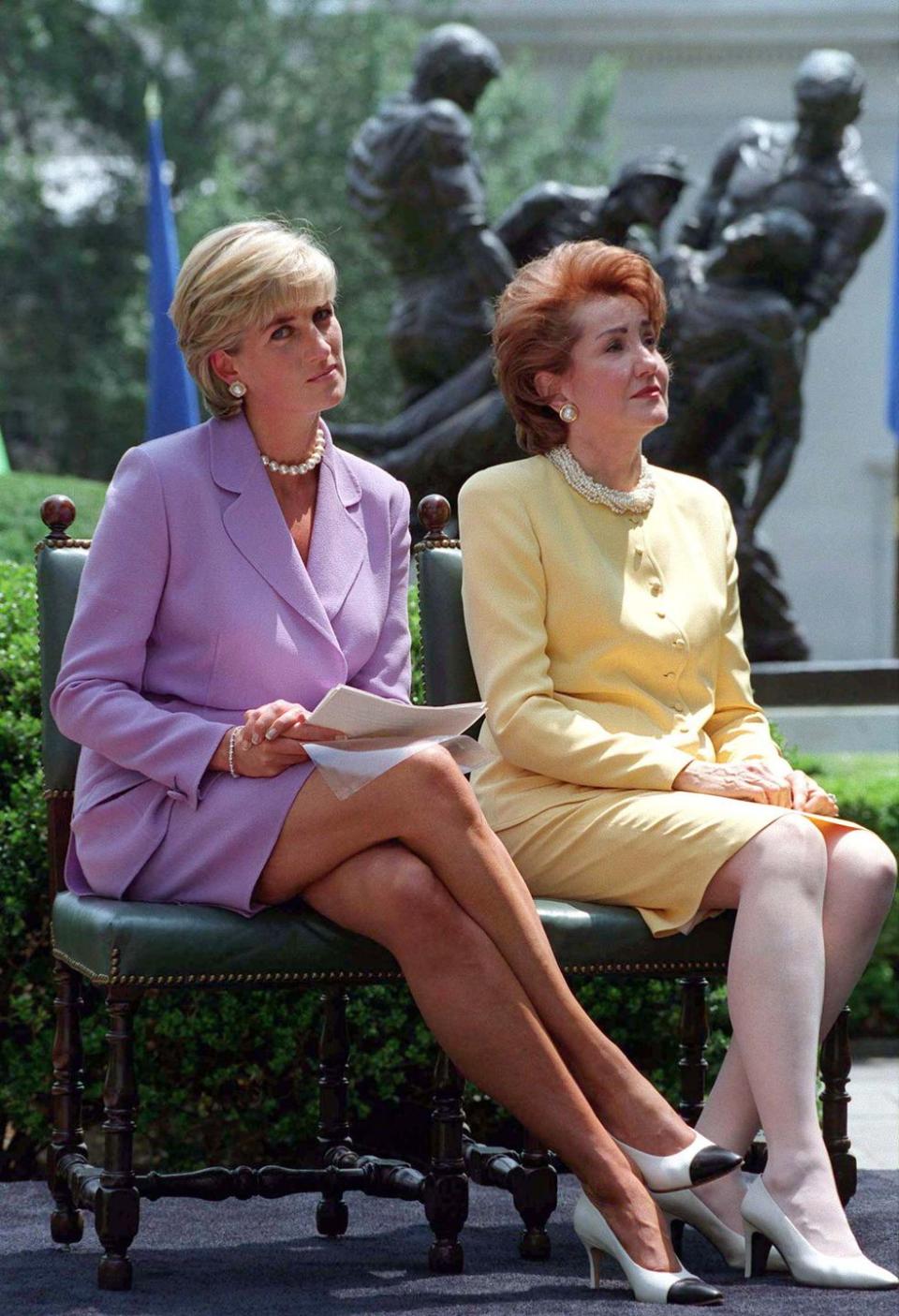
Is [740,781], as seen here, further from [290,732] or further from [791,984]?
[290,732]

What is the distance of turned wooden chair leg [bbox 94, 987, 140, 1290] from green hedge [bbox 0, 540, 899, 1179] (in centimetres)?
94

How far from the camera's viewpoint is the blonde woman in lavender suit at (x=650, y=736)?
2885 millimetres

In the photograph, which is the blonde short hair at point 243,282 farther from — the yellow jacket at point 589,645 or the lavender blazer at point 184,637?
the yellow jacket at point 589,645

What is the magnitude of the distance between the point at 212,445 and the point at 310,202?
23.6 m

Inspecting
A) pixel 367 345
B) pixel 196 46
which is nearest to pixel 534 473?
pixel 367 345

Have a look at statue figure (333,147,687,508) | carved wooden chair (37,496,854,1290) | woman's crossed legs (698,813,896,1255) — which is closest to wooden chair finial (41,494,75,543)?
carved wooden chair (37,496,854,1290)

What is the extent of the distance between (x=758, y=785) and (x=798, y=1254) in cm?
76

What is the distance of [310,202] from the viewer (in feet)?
85.7

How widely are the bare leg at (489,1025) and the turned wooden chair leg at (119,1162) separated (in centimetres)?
40

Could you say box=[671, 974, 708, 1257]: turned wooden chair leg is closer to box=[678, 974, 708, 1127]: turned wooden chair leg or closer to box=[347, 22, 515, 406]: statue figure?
box=[678, 974, 708, 1127]: turned wooden chair leg

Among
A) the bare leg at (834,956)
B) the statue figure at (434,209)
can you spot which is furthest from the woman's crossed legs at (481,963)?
the statue figure at (434,209)

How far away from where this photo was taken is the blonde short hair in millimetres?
3164

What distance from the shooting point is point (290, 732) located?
293 cm

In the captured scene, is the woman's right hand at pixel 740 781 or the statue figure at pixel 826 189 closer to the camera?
the woman's right hand at pixel 740 781
